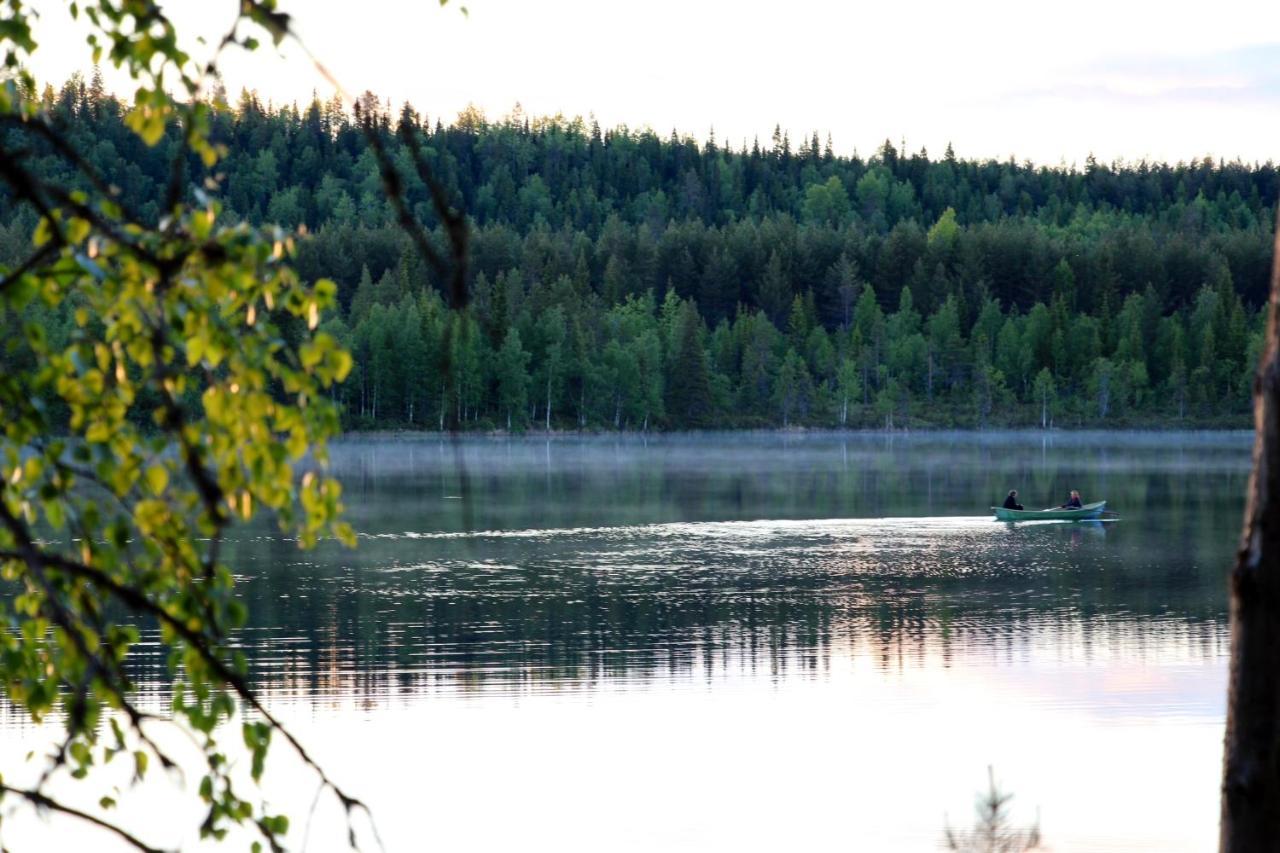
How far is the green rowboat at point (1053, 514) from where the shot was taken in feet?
190

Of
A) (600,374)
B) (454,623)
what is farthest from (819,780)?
(600,374)

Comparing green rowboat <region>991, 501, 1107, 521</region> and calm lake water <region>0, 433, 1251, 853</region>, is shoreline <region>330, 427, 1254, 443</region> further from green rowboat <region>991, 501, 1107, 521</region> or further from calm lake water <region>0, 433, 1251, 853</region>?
green rowboat <region>991, 501, 1107, 521</region>

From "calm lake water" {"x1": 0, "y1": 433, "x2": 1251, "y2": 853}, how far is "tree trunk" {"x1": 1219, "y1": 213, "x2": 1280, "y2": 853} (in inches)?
90.9

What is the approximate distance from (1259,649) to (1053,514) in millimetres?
55470

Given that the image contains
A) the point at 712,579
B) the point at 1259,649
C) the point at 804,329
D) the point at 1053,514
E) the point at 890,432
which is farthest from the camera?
the point at 804,329

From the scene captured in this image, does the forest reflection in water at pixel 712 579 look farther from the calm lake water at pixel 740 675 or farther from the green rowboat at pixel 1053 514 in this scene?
the green rowboat at pixel 1053 514

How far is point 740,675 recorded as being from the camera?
28.1 meters

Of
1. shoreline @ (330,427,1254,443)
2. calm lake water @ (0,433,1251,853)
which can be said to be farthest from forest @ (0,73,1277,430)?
calm lake water @ (0,433,1251,853)

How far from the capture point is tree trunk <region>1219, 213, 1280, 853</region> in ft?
16.2

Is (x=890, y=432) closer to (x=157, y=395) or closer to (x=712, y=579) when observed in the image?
(x=712, y=579)

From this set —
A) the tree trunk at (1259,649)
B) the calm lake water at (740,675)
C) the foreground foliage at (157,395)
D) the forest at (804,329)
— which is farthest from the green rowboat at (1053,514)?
the forest at (804,329)

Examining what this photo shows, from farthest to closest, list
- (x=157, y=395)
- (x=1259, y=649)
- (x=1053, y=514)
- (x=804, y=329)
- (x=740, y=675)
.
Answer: (x=804, y=329) → (x=1053, y=514) → (x=740, y=675) → (x=1259, y=649) → (x=157, y=395)

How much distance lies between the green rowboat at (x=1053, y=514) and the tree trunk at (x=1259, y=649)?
53683 millimetres

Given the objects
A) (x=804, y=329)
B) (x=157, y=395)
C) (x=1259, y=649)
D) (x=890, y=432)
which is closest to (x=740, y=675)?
(x=1259, y=649)
